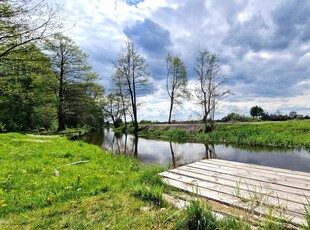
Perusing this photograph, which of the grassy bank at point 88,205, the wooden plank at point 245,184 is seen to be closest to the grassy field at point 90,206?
the grassy bank at point 88,205

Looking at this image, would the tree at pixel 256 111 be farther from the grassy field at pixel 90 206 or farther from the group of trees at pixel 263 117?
the grassy field at pixel 90 206

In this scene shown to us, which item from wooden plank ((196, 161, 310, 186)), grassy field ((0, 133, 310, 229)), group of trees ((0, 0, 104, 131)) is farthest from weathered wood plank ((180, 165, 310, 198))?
group of trees ((0, 0, 104, 131))

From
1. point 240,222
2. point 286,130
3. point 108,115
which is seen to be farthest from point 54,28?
point 108,115

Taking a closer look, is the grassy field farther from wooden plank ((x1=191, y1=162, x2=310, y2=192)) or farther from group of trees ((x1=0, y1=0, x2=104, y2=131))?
group of trees ((x1=0, y1=0, x2=104, y2=131))

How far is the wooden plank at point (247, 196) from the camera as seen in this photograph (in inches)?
85.9

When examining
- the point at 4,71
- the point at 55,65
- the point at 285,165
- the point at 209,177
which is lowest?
the point at 285,165

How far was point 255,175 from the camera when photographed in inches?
139

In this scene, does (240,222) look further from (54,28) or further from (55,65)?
(55,65)

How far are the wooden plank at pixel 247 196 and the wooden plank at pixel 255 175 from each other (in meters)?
0.67

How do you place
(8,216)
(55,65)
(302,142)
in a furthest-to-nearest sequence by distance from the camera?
(55,65)
(302,142)
(8,216)

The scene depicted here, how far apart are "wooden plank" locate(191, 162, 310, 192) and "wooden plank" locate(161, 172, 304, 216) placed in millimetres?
670

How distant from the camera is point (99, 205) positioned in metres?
2.82

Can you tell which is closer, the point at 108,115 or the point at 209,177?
the point at 209,177

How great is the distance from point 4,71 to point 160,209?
75.4 feet
